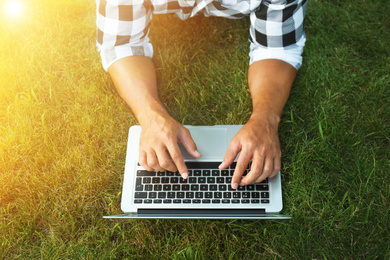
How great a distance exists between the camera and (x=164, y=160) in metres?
1.39

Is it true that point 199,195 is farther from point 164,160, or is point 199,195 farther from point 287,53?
point 287,53

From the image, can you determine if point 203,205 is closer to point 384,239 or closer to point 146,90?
point 146,90

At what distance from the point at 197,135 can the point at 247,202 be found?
40 cm

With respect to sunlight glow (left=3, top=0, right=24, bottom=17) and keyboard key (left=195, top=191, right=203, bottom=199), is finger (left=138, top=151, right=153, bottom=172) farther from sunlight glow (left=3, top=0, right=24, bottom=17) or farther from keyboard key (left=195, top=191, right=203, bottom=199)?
A: sunlight glow (left=3, top=0, right=24, bottom=17)

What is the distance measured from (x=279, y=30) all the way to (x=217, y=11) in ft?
1.31

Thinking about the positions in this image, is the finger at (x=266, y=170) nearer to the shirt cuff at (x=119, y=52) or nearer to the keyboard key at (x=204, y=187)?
the keyboard key at (x=204, y=187)

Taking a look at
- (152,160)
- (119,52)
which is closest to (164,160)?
(152,160)

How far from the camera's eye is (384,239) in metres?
1.50

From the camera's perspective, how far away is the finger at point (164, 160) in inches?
54.6

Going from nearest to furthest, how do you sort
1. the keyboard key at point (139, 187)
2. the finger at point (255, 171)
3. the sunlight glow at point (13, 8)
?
the finger at point (255, 171) → the keyboard key at point (139, 187) → the sunlight glow at point (13, 8)

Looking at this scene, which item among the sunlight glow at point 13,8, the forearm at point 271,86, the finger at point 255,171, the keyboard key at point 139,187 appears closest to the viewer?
the finger at point 255,171

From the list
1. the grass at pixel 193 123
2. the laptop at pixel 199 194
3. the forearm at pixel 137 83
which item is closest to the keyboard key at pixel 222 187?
the laptop at pixel 199 194

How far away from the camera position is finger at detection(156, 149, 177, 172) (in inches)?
54.6

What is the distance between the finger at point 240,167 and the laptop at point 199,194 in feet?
0.21
